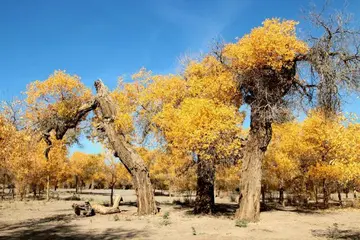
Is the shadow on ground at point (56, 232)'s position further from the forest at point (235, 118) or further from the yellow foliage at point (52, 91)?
the yellow foliage at point (52, 91)

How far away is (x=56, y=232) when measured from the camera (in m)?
16.5

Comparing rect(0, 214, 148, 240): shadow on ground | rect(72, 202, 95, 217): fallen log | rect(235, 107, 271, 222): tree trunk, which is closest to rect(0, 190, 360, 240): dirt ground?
rect(0, 214, 148, 240): shadow on ground

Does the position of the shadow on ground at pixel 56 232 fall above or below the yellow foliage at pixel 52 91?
below

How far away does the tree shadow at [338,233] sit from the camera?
14.8 m

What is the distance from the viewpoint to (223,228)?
17.6 m

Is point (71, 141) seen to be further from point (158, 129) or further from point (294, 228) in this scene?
point (294, 228)

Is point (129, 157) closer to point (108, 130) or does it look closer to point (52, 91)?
point (108, 130)

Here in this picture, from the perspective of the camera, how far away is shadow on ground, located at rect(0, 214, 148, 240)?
15.1m

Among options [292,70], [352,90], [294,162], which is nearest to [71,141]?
[294,162]

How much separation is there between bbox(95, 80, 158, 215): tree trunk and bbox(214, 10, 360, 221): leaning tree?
20.5ft

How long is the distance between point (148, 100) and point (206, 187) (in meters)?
7.82

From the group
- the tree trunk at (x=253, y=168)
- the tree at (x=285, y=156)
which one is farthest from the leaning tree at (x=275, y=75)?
the tree at (x=285, y=156)

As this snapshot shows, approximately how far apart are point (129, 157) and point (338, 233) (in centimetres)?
1331

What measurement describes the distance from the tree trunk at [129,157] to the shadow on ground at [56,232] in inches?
200
